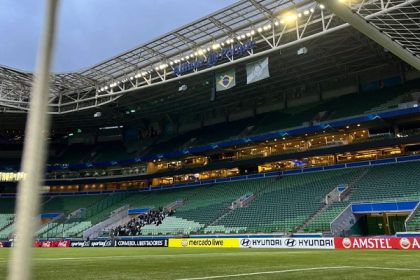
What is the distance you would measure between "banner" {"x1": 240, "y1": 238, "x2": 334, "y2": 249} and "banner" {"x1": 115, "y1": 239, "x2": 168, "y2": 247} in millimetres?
8833

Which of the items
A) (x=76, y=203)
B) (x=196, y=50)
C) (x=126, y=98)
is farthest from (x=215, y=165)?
(x=76, y=203)

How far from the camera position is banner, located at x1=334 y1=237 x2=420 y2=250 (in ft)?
74.2

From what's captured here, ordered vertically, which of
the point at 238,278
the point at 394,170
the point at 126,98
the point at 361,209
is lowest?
the point at 238,278

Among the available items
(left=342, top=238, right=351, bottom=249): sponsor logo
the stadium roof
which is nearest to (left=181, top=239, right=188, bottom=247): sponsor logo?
(left=342, top=238, right=351, bottom=249): sponsor logo

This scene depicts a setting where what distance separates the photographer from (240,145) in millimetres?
48844

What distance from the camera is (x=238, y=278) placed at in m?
8.50

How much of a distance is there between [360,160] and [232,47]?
1746 centimetres

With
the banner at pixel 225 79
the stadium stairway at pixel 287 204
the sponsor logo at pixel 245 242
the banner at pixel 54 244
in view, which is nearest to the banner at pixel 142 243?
the stadium stairway at pixel 287 204

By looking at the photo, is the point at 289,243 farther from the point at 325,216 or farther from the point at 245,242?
the point at 325,216

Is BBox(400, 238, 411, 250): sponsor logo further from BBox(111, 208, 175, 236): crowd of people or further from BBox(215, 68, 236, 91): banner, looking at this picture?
BBox(111, 208, 175, 236): crowd of people

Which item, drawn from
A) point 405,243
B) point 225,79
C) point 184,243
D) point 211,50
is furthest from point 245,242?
point 211,50

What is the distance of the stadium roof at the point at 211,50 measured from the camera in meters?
31.4

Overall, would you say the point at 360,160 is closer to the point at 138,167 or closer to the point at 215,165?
the point at 215,165

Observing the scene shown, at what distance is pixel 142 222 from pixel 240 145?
15.2 meters
